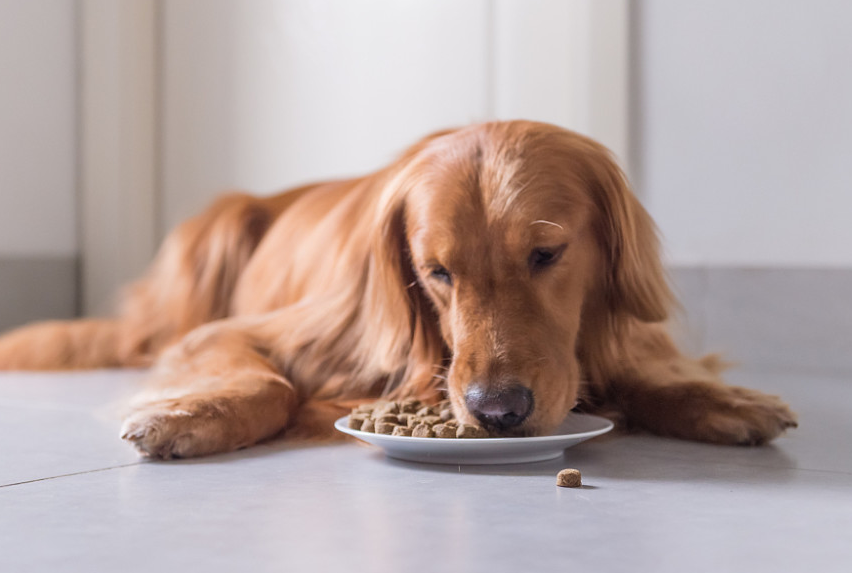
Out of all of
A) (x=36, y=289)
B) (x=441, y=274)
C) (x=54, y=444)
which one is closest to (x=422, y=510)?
(x=441, y=274)

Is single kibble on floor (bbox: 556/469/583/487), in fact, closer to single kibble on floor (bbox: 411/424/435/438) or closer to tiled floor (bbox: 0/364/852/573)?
tiled floor (bbox: 0/364/852/573)

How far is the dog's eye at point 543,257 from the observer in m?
1.53

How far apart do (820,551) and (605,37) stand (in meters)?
2.23

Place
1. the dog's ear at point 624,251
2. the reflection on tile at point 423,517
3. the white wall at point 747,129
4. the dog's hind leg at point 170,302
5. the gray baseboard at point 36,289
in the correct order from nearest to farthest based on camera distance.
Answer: the reflection on tile at point 423,517, the dog's ear at point 624,251, the white wall at point 747,129, the dog's hind leg at point 170,302, the gray baseboard at point 36,289

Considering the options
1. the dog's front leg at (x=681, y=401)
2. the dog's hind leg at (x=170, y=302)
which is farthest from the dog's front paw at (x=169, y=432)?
the dog's hind leg at (x=170, y=302)

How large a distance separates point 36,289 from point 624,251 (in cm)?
263

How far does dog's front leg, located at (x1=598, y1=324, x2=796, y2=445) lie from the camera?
154 cm

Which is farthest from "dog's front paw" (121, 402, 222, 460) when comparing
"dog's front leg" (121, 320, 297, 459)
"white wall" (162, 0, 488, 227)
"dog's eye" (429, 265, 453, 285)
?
"white wall" (162, 0, 488, 227)

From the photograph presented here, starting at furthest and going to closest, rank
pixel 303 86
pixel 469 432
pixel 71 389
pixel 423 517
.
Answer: pixel 303 86
pixel 71 389
pixel 469 432
pixel 423 517

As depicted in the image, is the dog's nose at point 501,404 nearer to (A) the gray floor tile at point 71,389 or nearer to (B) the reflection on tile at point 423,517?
(B) the reflection on tile at point 423,517

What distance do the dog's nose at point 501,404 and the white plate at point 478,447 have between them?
4 centimetres

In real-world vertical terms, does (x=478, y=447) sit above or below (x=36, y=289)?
below

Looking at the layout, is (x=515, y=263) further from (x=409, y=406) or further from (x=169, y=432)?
(x=169, y=432)

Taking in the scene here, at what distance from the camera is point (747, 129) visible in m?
2.75
